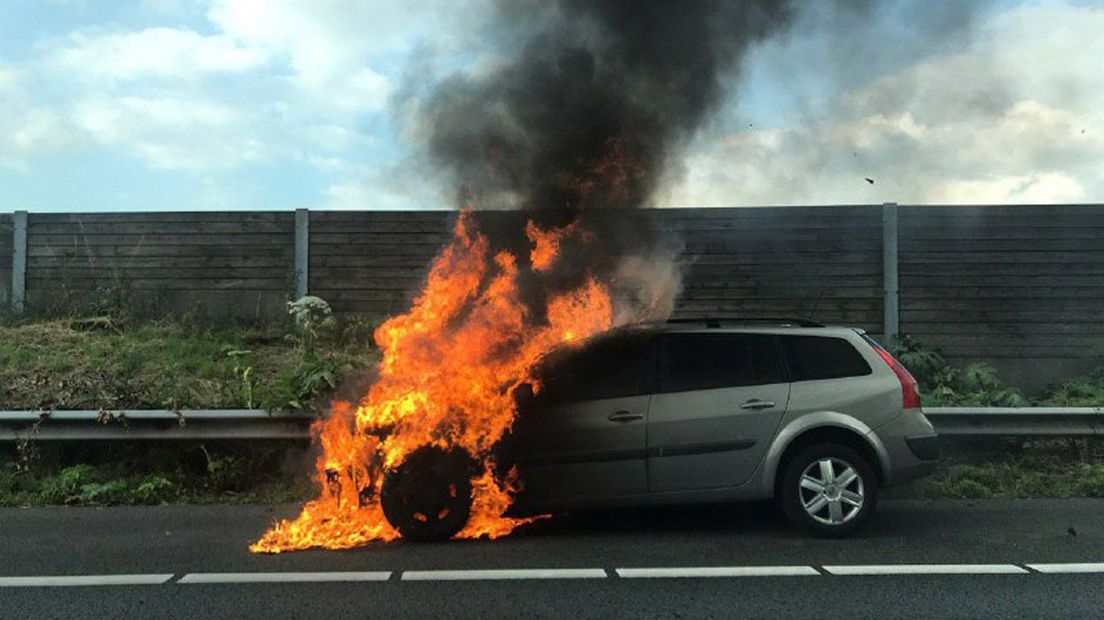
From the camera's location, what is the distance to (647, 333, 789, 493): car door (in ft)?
18.7

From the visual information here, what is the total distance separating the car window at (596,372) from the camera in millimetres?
5793

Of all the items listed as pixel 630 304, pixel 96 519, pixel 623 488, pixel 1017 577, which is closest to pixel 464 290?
pixel 630 304

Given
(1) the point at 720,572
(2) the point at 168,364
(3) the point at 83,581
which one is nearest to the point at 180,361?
(2) the point at 168,364

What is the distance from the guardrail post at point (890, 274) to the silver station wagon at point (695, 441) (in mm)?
4066

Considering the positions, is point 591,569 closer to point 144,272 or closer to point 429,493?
point 429,493

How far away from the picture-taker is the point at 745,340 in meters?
6.05

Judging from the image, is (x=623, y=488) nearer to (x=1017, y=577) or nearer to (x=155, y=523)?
(x=1017, y=577)

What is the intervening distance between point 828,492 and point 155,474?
5554 mm

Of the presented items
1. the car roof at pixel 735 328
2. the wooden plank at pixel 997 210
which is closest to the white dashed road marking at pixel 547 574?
the car roof at pixel 735 328

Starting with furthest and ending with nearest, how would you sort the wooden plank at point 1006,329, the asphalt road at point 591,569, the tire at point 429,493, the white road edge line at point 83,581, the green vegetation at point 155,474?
the wooden plank at point 1006,329, the green vegetation at point 155,474, the tire at point 429,493, the white road edge line at point 83,581, the asphalt road at point 591,569

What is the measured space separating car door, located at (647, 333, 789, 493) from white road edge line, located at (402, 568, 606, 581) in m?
0.98

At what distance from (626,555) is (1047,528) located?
311cm

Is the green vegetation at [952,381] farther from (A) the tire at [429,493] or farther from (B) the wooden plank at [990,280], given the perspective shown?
(A) the tire at [429,493]

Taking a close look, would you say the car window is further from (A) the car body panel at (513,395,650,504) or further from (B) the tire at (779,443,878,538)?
A: (B) the tire at (779,443,878,538)
